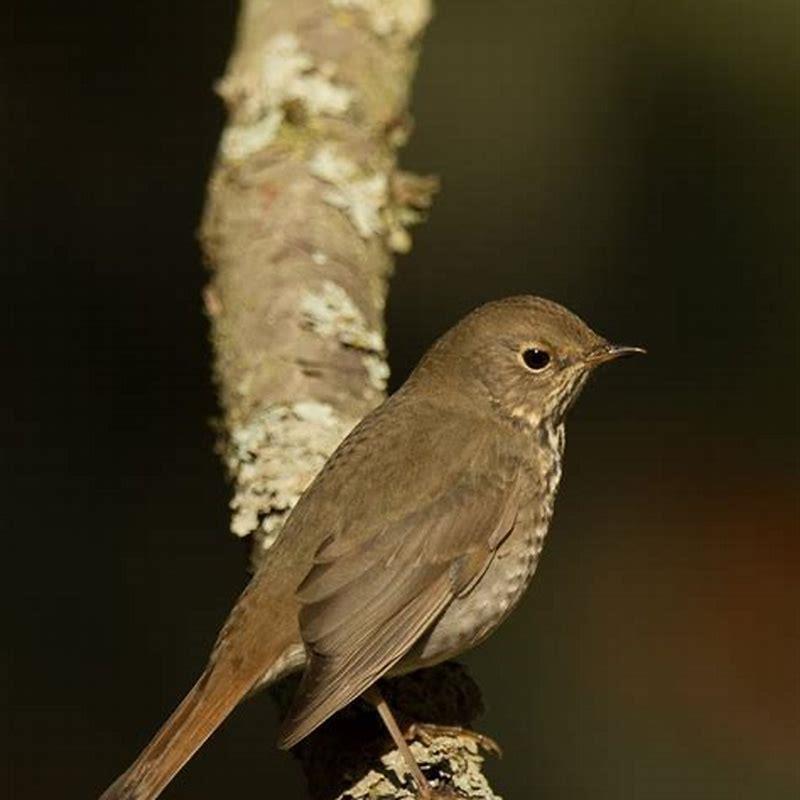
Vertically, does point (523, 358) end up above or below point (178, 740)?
above

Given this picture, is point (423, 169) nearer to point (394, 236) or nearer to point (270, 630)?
point (394, 236)

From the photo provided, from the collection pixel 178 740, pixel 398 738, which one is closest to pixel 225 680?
pixel 178 740

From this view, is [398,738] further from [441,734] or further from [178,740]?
[178,740]

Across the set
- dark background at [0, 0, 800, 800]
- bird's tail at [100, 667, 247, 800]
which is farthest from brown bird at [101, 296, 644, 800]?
dark background at [0, 0, 800, 800]

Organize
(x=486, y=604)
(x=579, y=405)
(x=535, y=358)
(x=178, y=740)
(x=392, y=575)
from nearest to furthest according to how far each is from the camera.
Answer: (x=178, y=740), (x=392, y=575), (x=486, y=604), (x=535, y=358), (x=579, y=405)

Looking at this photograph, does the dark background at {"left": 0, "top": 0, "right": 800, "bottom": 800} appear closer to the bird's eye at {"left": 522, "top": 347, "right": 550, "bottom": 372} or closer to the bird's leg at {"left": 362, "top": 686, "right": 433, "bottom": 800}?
the bird's eye at {"left": 522, "top": 347, "right": 550, "bottom": 372}

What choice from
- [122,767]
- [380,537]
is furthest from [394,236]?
[122,767]

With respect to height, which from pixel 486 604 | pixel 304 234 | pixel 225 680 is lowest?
pixel 225 680

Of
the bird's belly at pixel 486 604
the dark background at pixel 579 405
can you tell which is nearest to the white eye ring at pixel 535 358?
the bird's belly at pixel 486 604
